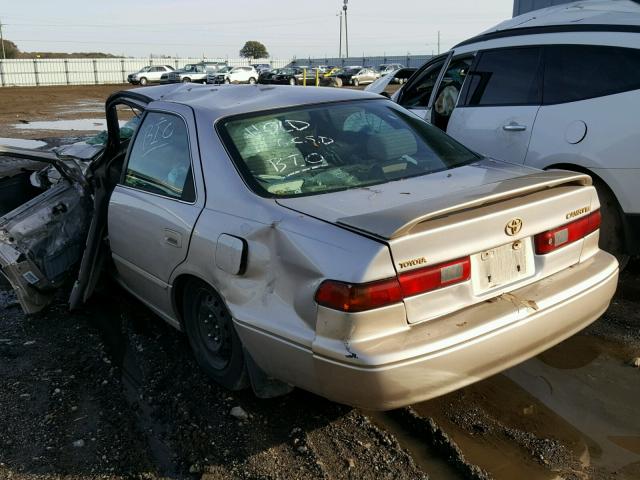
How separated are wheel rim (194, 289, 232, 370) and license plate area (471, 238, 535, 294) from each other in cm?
131

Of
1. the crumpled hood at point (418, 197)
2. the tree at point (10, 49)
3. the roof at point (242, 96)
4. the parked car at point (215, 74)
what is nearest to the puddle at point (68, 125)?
the roof at point (242, 96)

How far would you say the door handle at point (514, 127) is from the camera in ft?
15.9

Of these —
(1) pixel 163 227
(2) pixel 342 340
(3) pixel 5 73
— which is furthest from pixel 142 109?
(3) pixel 5 73

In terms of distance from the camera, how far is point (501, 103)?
5109 millimetres

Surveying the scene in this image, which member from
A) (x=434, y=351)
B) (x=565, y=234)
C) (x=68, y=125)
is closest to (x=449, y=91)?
(x=565, y=234)

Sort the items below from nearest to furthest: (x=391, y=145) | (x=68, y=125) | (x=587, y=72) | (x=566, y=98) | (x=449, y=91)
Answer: (x=391, y=145) → (x=587, y=72) → (x=566, y=98) → (x=449, y=91) → (x=68, y=125)

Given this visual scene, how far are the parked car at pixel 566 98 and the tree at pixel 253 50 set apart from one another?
11330 centimetres

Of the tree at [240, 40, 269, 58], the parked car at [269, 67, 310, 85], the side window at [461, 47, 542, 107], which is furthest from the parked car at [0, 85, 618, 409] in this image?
the tree at [240, 40, 269, 58]

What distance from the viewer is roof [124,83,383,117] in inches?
143

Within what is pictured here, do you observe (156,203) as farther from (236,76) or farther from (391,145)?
(236,76)

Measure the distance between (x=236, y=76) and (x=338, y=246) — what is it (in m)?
47.3

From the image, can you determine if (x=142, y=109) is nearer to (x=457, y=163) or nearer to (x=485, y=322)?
(x=457, y=163)

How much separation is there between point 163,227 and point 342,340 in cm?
151

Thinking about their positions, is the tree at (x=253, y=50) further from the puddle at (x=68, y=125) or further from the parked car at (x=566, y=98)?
the parked car at (x=566, y=98)
